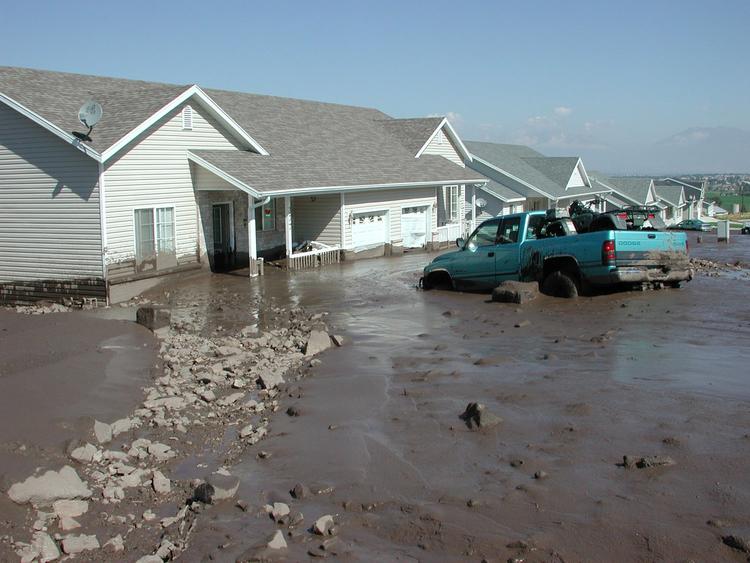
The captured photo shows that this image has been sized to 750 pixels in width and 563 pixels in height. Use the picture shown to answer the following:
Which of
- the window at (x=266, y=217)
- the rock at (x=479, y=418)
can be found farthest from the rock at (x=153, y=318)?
the window at (x=266, y=217)

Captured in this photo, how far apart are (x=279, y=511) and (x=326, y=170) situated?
20.8m

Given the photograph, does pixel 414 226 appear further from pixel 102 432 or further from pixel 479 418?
pixel 102 432

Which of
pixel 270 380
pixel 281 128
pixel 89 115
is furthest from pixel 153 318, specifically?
pixel 281 128

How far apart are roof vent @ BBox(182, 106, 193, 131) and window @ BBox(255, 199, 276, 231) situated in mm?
4131

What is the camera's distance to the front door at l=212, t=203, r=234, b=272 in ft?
76.3

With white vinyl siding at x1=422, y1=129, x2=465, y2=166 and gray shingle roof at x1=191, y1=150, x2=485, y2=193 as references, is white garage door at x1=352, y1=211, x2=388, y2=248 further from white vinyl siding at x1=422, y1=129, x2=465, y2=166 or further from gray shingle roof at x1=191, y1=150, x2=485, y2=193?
white vinyl siding at x1=422, y1=129, x2=465, y2=166

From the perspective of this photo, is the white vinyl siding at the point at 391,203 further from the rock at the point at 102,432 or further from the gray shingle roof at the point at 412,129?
the rock at the point at 102,432

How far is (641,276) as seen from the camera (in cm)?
1523

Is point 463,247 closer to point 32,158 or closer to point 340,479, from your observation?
point 32,158

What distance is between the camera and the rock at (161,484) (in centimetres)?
675

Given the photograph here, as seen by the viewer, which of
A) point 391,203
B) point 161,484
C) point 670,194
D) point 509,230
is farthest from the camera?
point 670,194

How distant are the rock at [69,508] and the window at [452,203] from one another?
29.1m

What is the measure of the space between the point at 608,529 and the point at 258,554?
2.43 m

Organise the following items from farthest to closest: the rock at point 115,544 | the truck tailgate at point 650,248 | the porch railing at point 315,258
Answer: the porch railing at point 315,258, the truck tailgate at point 650,248, the rock at point 115,544
